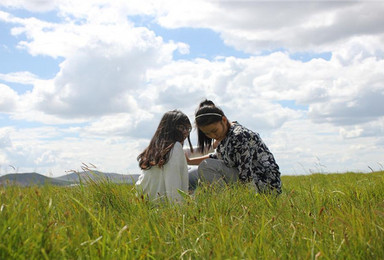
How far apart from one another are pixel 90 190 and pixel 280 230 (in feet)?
7.20

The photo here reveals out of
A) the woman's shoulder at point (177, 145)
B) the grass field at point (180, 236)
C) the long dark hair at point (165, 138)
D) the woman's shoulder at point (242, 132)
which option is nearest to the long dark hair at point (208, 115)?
the woman's shoulder at point (242, 132)

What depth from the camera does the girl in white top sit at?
543cm

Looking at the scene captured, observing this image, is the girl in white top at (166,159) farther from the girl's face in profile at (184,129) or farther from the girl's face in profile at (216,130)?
the girl's face in profile at (216,130)

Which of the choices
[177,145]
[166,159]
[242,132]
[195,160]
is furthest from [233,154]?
[166,159]

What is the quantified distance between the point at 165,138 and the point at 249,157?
128 cm

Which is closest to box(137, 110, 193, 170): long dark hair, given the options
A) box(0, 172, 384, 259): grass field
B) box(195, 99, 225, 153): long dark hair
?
box(195, 99, 225, 153): long dark hair

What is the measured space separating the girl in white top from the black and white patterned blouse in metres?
0.74

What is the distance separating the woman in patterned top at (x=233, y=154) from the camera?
612cm

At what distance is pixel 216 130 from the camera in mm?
6191

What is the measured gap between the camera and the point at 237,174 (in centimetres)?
637

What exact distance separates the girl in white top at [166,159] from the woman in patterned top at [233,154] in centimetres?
Result: 49

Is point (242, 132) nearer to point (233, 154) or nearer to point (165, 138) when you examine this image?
point (233, 154)

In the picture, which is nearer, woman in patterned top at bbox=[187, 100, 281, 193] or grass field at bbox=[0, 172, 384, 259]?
grass field at bbox=[0, 172, 384, 259]

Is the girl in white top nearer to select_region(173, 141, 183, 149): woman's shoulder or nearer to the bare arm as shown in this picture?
select_region(173, 141, 183, 149): woman's shoulder
